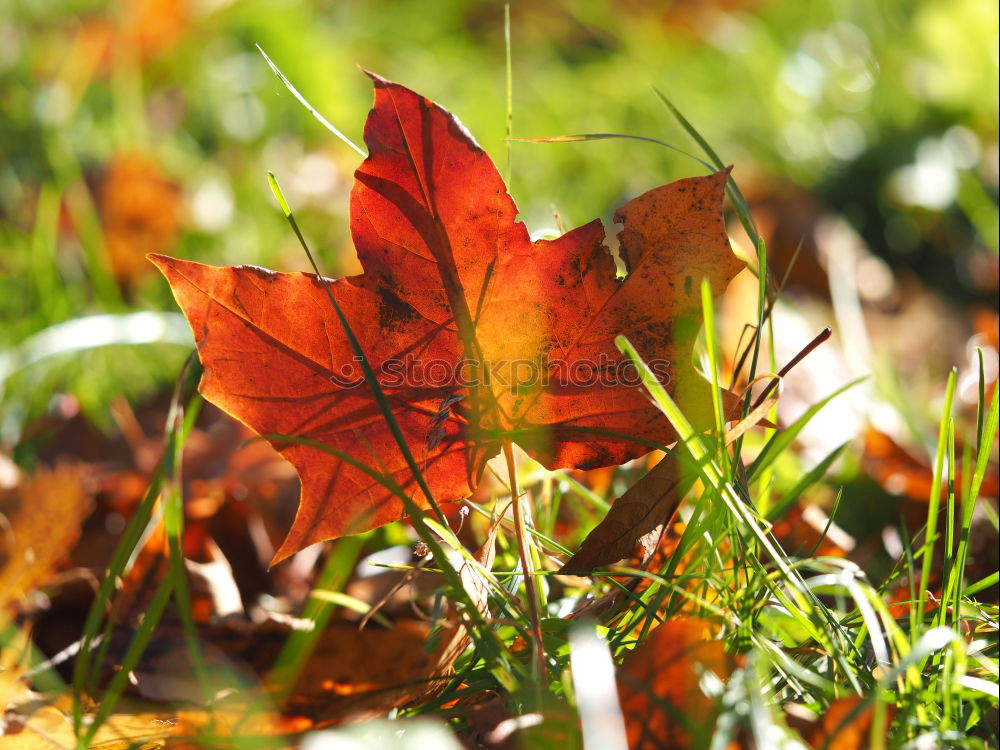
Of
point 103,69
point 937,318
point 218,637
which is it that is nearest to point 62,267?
point 103,69

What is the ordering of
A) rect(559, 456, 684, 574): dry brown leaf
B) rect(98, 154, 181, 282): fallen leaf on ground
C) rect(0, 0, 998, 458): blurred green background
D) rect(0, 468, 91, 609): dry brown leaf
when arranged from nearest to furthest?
1. rect(559, 456, 684, 574): dry brown leaf
2. rect(0, 468, 91, 609): dry brown leaf
3. rect(0, 0, 998, 458): blurred green background
4. rect(98, 154, 181, 282): fallen leaf on ground

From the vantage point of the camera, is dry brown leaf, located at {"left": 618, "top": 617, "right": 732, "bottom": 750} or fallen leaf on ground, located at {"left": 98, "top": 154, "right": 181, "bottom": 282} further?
fallen leaf on ground, located at {"left": 98, "top": 154, "right": 181, "bottom": 282}

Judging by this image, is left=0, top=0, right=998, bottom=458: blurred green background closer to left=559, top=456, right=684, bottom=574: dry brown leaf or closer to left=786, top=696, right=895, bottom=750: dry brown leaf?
left=559, top=456, right=684, bottom=574: dry brown leaf

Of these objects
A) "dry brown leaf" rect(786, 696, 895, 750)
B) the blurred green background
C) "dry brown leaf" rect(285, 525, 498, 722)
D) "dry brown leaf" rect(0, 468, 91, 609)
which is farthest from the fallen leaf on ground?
"dry brown leaf" rect(786, 696, 895, 750)

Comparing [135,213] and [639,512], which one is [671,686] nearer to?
[639,512]

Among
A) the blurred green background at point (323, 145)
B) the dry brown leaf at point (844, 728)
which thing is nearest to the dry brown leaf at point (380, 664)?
the dry brown leaf at point (844, 728)

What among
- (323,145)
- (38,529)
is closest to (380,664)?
(38,529)
